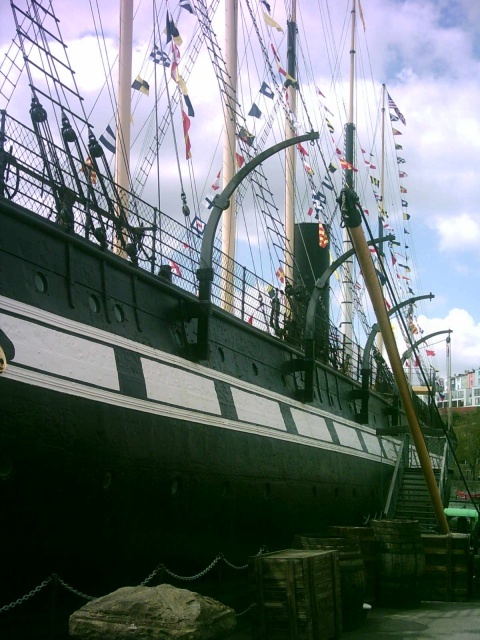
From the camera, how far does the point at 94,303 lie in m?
9.44

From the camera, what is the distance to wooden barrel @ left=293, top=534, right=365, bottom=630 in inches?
395

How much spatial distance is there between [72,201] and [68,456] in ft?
10.8

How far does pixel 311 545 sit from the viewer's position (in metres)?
10.6

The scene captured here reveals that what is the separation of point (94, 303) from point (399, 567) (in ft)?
20.1

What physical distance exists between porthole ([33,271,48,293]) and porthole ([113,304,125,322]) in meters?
1.39

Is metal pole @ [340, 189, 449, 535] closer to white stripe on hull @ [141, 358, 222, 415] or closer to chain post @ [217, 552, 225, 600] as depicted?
white stripe on hull @ [141, 358, 222, 415]

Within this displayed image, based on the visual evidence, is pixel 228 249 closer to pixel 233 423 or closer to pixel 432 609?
pixel 233 423

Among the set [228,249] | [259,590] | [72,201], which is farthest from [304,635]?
[228,249]

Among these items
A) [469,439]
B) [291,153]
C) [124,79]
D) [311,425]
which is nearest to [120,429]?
[311,425]

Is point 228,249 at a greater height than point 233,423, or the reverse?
point 228,249

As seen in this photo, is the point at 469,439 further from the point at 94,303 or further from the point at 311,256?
the point at 94,303

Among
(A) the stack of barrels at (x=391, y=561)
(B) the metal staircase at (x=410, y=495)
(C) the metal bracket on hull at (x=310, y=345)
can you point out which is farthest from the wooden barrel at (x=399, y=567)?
(B) the metal staircase at (x=410, y=495)

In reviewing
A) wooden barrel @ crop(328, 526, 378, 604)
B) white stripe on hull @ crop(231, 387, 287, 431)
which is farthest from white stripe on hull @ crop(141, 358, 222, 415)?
wooden barrel @ crop(328, 526, 378, 604)

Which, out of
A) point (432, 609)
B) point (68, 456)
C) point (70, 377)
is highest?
point (70, 377)
